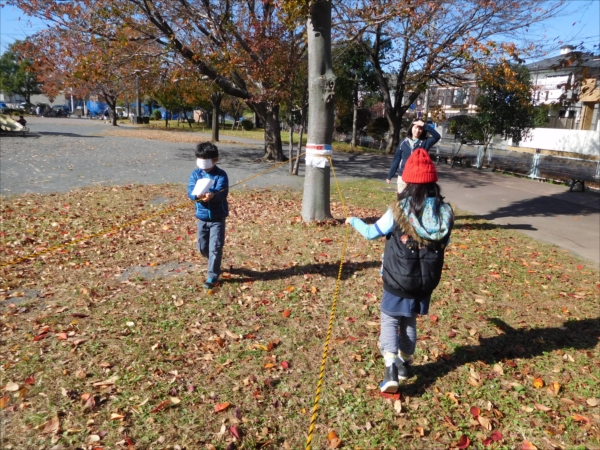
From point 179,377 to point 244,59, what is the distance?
1237 cm

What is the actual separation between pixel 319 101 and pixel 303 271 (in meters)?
3.23

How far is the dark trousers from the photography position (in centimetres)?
477

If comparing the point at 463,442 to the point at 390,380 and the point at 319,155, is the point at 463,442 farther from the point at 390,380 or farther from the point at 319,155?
the point at 319,155

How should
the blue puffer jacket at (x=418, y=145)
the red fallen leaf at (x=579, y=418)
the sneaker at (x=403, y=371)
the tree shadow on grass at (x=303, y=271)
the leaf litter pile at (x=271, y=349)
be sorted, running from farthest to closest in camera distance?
the blue puffer jacket at (x=418, y=145), the tree shadow on grass at (x=303, y=271), the sneaker at (x=403, y=371), the red fallen leaf at (x=579, y=418), the leaf litter pile at (x=271, y=349)

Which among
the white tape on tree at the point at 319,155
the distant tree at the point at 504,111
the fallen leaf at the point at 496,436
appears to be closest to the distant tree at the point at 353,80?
the distant tree at the point at 504,111

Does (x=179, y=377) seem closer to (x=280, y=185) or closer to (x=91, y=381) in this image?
(x=91, y=381)

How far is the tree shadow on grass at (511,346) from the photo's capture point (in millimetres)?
3660

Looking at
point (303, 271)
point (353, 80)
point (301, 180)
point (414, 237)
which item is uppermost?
point (353, 80)

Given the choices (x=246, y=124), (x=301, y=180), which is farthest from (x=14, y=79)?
(x=301, y=180)

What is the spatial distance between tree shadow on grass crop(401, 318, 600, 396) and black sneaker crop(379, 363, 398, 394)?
177 millimetres

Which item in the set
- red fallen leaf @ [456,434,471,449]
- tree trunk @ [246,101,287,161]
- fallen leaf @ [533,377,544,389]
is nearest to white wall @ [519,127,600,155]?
tree trunk @ [246,101,287,161]

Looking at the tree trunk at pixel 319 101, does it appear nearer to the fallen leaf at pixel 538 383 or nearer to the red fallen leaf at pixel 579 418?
the fallen leaf at pixel 538 383

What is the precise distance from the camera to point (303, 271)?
5758mm

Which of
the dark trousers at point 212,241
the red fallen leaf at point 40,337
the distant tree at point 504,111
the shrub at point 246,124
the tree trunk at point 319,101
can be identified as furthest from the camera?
the shrub at point 246,124
